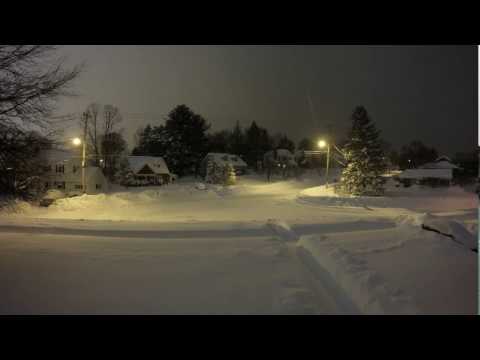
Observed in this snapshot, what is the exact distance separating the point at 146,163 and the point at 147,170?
1303mm

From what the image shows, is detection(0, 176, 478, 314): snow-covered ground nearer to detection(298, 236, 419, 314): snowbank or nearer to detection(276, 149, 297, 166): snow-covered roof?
detection(298, 236, 419, 314): snowbank

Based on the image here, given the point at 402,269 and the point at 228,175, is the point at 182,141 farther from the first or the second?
the point at 402,269

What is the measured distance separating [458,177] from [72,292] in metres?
53.7

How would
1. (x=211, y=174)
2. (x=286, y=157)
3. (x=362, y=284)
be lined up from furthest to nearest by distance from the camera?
(x=286, y=157), (x=211, y=174), (x=362, y=284)

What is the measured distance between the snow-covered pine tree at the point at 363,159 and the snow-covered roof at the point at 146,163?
3312 cm

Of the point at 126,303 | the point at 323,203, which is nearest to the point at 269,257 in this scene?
the point at 126,303

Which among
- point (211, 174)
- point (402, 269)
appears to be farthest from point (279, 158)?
point (402, 269)

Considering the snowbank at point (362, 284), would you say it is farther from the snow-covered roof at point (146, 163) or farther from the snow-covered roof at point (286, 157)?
the snow-covered roof at point (286, 157)

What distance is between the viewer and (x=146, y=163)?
4544 centimetres

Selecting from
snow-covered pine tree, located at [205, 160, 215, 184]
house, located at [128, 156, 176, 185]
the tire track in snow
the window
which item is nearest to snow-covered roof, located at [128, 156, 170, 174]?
house, located at [128, 156, 176, 185]

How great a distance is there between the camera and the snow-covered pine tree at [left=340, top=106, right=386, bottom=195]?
2725cm

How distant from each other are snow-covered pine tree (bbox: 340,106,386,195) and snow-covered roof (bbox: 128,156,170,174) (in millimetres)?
33118

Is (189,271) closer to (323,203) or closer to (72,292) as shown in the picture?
(72,292)

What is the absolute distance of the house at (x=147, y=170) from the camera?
4448cm
